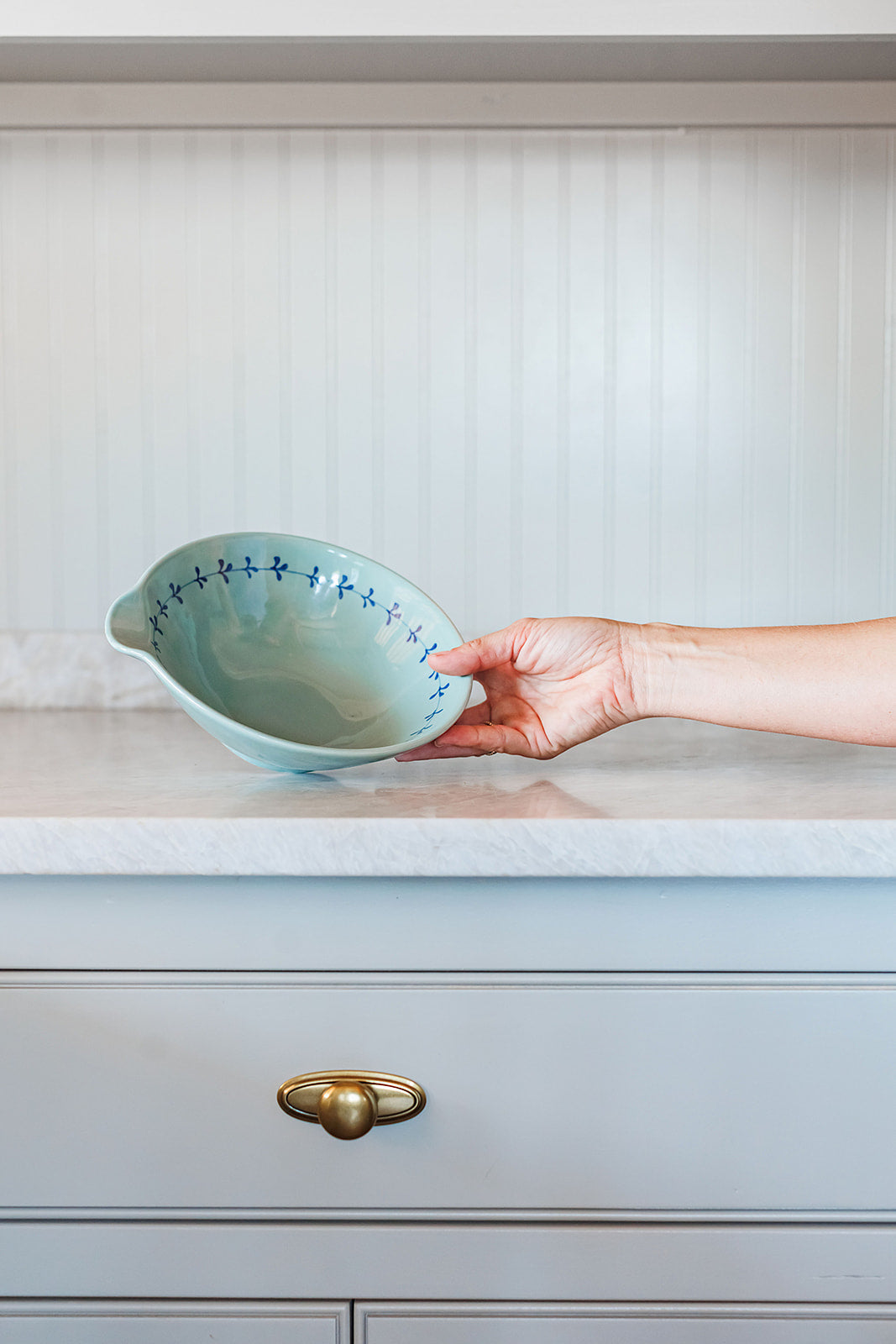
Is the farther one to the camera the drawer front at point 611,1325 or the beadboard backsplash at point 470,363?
the beadboard backsplash at point 470,363

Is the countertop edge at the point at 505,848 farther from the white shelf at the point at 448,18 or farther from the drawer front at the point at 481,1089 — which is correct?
the white shelf at the point at 448,18

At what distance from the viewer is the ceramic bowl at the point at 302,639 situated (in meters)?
0.73

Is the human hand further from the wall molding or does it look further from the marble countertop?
the wall molding

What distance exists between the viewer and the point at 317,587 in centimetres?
80

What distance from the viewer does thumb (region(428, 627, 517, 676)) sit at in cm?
69

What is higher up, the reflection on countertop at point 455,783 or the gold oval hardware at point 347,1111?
the reflection on countertop at point 455,783

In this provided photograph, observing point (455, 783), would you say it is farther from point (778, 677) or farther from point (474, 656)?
point (778, 677)

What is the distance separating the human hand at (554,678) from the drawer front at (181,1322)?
0.37 m

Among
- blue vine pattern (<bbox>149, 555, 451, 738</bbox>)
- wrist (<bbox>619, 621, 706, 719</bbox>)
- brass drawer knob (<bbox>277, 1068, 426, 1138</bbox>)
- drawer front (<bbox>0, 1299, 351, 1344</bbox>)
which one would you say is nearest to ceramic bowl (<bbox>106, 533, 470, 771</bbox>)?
blue vine pattern (<bbox>149, 555, 451, 738</bbox>)

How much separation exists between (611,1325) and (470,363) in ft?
3.05

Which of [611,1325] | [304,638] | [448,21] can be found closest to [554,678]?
[304,638]

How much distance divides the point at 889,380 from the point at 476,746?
0.73m

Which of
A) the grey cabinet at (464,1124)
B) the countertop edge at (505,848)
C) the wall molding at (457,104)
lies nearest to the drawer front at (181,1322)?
the grey cabinet at (464,1124)

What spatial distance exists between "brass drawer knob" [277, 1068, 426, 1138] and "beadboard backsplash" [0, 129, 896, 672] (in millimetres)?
631
